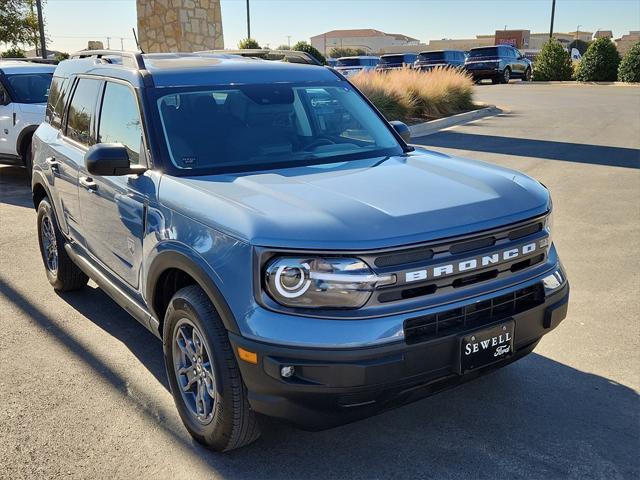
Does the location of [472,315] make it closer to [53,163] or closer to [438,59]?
[53,163]

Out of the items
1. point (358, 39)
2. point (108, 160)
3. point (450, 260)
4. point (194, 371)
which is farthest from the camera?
point (358, 39)

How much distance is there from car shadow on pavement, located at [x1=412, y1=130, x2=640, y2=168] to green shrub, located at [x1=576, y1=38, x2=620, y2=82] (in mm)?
22512

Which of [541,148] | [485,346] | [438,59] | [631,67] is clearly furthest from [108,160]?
[631,67]

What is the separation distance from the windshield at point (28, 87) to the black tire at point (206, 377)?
8.15 metres

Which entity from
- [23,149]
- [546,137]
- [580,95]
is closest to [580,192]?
[546,137]

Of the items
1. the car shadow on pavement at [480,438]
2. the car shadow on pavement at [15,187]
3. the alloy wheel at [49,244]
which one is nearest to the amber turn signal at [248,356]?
the car shadow on pavement at [480,438]

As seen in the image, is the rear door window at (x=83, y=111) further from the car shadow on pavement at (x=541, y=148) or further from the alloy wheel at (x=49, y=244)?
the car shadow on pavement at (x=541, y=148)

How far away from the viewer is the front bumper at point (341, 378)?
8.57 ft

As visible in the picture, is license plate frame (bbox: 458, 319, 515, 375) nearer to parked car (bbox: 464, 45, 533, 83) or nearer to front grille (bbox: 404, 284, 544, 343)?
front grille (bbox: 404, 284, 544, 343)

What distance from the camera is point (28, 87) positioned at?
407 inches

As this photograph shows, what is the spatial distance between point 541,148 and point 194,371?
10.8m

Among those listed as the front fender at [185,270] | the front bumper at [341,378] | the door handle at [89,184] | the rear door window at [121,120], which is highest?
the rear door window at [121,120]

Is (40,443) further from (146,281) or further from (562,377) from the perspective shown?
(562,377)

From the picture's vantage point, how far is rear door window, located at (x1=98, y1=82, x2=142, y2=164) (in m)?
3.83
